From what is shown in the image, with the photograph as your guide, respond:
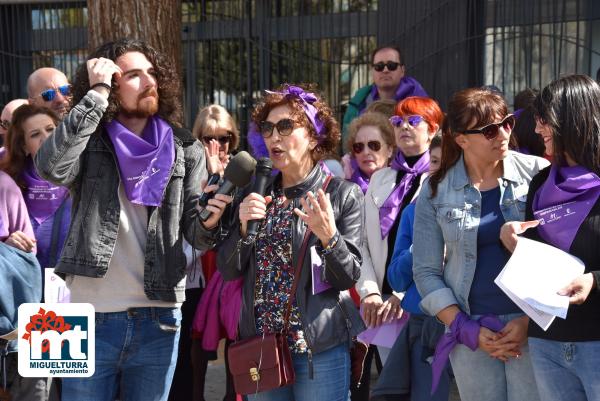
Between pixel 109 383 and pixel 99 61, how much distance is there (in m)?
1.34

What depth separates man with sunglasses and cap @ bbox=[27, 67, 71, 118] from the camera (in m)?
6.22

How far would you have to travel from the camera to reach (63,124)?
11.6 feet

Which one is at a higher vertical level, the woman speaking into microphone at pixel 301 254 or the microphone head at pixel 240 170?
the microphone head at pixel 240 170

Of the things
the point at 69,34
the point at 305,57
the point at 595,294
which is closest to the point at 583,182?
the point at 595,294

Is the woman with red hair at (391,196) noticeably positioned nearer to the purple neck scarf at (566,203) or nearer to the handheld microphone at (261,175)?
the handheld microphone at (261,175)

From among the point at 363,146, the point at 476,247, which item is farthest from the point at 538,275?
the point at 363,146

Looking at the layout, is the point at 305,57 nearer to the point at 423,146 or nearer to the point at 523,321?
the point at 423,146

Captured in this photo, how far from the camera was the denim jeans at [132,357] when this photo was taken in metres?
3.60

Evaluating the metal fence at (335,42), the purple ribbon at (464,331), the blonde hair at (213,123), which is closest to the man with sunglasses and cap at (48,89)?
the blonde hair at (213,123)

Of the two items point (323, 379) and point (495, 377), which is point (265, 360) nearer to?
point (323, 379)

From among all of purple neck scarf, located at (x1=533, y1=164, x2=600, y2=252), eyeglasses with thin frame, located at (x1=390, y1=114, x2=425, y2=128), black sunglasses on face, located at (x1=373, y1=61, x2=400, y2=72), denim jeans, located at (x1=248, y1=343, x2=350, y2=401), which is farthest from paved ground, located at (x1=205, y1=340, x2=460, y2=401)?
purple neck scarf, located at (x1=533, y1=164, x2=600, y2=252)

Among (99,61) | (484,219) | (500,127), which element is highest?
(99,61)

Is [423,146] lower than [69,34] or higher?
lower

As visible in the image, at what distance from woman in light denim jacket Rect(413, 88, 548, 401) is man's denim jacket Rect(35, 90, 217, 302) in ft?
3.19
